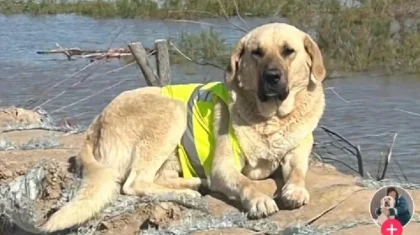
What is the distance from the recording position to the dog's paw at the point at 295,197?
4.84 metres

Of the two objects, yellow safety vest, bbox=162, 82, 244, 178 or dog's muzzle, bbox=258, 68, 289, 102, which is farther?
yellow safety vest, bbox=162, 82, 244, 178

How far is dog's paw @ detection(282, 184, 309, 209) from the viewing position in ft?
15.9

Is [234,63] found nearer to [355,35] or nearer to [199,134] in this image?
[199,134]

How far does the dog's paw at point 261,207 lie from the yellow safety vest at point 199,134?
0.73 m

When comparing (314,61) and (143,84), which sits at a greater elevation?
(314,61)

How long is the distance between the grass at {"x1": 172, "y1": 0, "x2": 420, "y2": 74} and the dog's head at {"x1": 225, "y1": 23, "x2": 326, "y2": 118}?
11.2m

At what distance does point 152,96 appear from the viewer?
18.9 ft

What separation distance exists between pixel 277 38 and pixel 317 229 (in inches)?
54.3

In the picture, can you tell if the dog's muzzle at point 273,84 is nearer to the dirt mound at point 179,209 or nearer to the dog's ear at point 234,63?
the dog's ear at point 234,63

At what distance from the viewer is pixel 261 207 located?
15.7 feet

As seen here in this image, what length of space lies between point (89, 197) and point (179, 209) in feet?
1.77

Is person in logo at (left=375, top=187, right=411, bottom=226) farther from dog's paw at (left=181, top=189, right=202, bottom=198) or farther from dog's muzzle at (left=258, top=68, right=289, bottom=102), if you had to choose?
dog's paw at (left=181, top=189, right=202, bottom=198)

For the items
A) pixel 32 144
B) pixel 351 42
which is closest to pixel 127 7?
pixel 351 42

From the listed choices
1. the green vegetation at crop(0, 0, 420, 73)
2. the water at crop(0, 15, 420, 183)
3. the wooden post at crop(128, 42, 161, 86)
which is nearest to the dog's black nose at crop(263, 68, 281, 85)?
the water at crop(0, 15, 420, 183)
